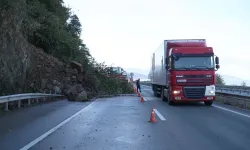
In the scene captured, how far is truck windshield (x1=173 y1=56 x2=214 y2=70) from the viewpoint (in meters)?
19.5

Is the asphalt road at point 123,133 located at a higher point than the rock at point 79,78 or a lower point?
lower

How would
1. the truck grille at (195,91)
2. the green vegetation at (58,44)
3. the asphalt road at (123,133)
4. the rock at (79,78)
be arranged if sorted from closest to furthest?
the asphalt road at (123,133), the truck grille at (195,91), the rock at (79,78), the green vegetation at (58,44)

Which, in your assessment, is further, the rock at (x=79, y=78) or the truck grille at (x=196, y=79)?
the rock at (x=79, y=78)

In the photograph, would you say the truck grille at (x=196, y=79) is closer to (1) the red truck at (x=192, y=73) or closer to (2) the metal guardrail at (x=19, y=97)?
(1) the red truck at (x=192, y=73)

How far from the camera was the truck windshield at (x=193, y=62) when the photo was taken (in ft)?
64.1

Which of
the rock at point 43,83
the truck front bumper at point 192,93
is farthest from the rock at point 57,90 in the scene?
the truck front bumper at point 192,93

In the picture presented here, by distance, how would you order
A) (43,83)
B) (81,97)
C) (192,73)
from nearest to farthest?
(192,73), (81,97), (43,83)

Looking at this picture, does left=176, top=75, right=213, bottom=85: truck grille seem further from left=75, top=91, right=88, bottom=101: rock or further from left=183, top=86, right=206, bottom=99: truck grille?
left=75, top=91, right=88, bottom=101: rock

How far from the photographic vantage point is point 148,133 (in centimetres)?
1042

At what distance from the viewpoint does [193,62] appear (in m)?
19.6

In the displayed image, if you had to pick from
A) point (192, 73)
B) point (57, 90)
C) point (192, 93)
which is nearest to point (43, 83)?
point (57, 90)

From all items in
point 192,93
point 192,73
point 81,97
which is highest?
point 192,73

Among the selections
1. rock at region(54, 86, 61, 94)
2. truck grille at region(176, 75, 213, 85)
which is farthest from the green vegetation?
truck grille at region(176, 75, 213, 85)

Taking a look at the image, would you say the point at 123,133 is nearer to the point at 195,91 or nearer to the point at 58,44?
the point at 195,91
